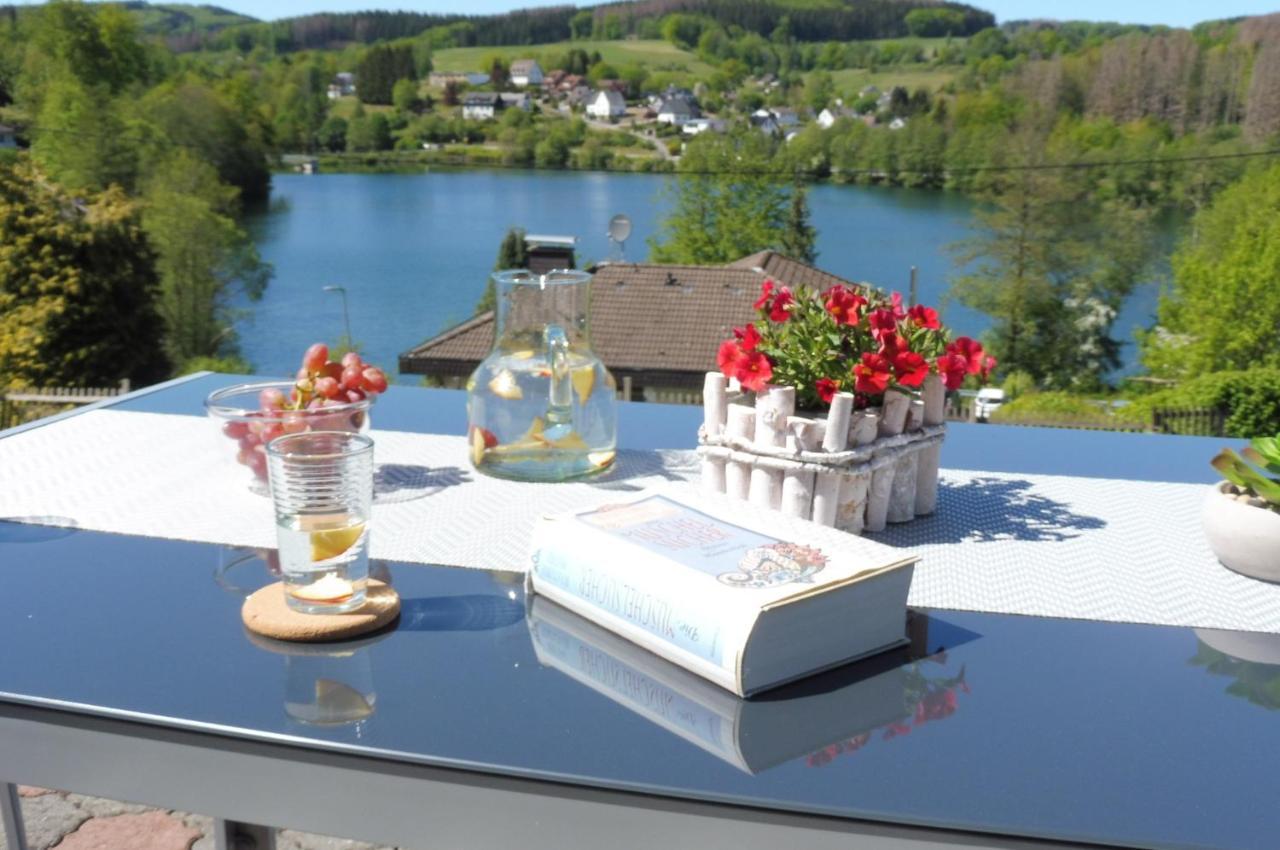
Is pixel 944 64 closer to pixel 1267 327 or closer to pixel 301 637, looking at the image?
pixel 1267 327

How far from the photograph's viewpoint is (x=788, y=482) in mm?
1111

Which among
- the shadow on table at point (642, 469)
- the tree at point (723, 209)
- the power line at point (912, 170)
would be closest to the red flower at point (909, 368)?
the shadow on table at point (642, 469)

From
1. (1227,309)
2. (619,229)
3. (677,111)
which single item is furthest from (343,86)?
(619,229)

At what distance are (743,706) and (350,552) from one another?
0.33 meters

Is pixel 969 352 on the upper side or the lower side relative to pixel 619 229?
upper

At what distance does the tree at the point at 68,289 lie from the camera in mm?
17750

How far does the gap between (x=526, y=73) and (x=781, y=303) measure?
3996 cm

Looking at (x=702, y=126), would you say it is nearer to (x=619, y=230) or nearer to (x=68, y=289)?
(x=68, y=289)

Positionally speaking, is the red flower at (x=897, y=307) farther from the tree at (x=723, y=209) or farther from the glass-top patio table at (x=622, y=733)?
the tree at (x=723, y=209)

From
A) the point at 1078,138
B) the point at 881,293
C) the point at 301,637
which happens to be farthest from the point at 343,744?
the point at 1078,138

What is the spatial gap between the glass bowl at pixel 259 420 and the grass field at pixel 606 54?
121 feet

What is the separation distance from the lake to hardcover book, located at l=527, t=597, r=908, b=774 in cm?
2304

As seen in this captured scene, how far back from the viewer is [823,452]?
1.10m

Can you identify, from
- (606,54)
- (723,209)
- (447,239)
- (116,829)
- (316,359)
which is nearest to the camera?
(316,359)
